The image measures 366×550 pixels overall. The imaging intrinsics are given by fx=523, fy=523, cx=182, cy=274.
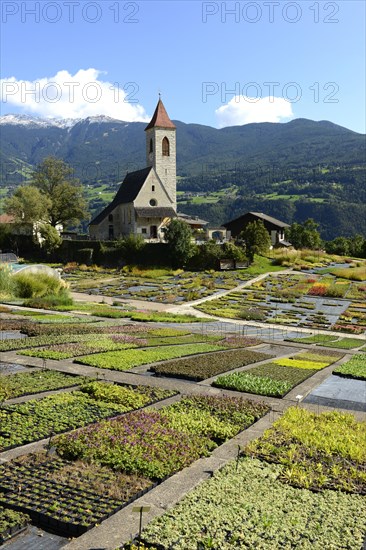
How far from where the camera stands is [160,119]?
8025 cm

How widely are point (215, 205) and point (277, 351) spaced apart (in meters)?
149

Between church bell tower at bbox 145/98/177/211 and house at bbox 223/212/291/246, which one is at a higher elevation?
church bell tower at bbox 145/98/177/211

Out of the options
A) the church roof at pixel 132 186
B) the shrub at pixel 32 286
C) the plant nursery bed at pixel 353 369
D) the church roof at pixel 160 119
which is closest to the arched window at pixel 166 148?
the church roof at pixel 160 119

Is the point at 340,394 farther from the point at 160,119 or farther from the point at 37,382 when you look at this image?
the point at 160,119

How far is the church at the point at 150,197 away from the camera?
75312 mm

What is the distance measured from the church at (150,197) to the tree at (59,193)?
14.1 feet

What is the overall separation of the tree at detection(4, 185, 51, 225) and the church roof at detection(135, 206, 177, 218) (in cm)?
1453

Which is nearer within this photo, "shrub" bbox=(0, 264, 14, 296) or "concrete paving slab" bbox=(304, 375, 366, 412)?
"concrete paving slab" bbox=(304, 375, 366, 412)

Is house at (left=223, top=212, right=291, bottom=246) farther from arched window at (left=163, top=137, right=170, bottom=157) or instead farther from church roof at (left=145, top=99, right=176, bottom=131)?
church roof at (left=145, top=99, right=176, bottom=131)

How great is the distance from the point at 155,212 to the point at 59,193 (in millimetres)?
17550

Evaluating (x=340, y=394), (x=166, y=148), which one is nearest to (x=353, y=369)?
(x=340, y=394)

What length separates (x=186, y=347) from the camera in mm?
26766

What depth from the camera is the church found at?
2965 inches

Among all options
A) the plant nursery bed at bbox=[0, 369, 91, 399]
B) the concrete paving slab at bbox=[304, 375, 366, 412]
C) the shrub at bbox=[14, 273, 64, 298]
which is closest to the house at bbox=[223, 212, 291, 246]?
the shrub at bbox=[14, 273, 64, 298]
